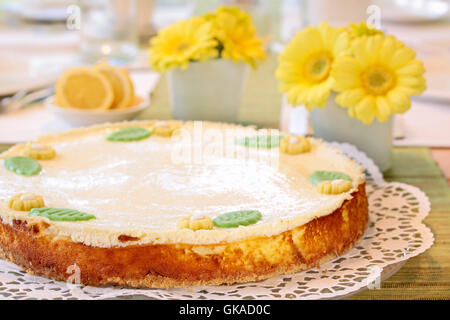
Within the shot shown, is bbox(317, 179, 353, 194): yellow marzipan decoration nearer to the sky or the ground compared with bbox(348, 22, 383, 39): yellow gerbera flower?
nearer to the ground

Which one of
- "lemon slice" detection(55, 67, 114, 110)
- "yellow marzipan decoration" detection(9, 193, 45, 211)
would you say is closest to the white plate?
"lemon slice" detection(55, 67, 114, 110)

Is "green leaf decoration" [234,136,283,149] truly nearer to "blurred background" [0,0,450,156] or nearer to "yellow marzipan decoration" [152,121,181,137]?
"yellow marzipan decoration" [152,121,181,137]

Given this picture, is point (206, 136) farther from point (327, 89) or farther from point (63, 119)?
→ point (63, 119)

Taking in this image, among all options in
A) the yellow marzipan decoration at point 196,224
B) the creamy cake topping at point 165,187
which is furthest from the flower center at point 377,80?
the yellow marzipan decoration at point 196,224

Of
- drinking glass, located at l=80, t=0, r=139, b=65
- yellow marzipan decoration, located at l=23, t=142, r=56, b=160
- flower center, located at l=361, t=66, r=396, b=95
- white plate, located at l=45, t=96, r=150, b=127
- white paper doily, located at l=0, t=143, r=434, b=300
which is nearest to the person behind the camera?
white paper doily, located at l=0, t=143, r=434, b=300

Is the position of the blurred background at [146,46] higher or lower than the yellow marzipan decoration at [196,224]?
higher

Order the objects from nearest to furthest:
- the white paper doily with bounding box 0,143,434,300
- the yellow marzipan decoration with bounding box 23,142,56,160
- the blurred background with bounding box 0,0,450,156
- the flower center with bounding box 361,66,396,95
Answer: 1. the white paper doily with bounding box 0,143,434,300
2. the yellow marzipan decoration with bounding box 23,142,56,160
3. the flower center with bounding box 361,66,396,95
4. the blurred background with bounding box 0,0,450,156

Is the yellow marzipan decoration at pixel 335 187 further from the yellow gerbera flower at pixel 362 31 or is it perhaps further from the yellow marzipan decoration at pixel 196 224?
the yellow gerbera flower at pixel 362 31

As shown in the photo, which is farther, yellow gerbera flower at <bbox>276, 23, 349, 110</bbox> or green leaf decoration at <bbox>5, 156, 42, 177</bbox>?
yellow gerbera flower at <bbox>276, 23, 349, 110</bbox>
